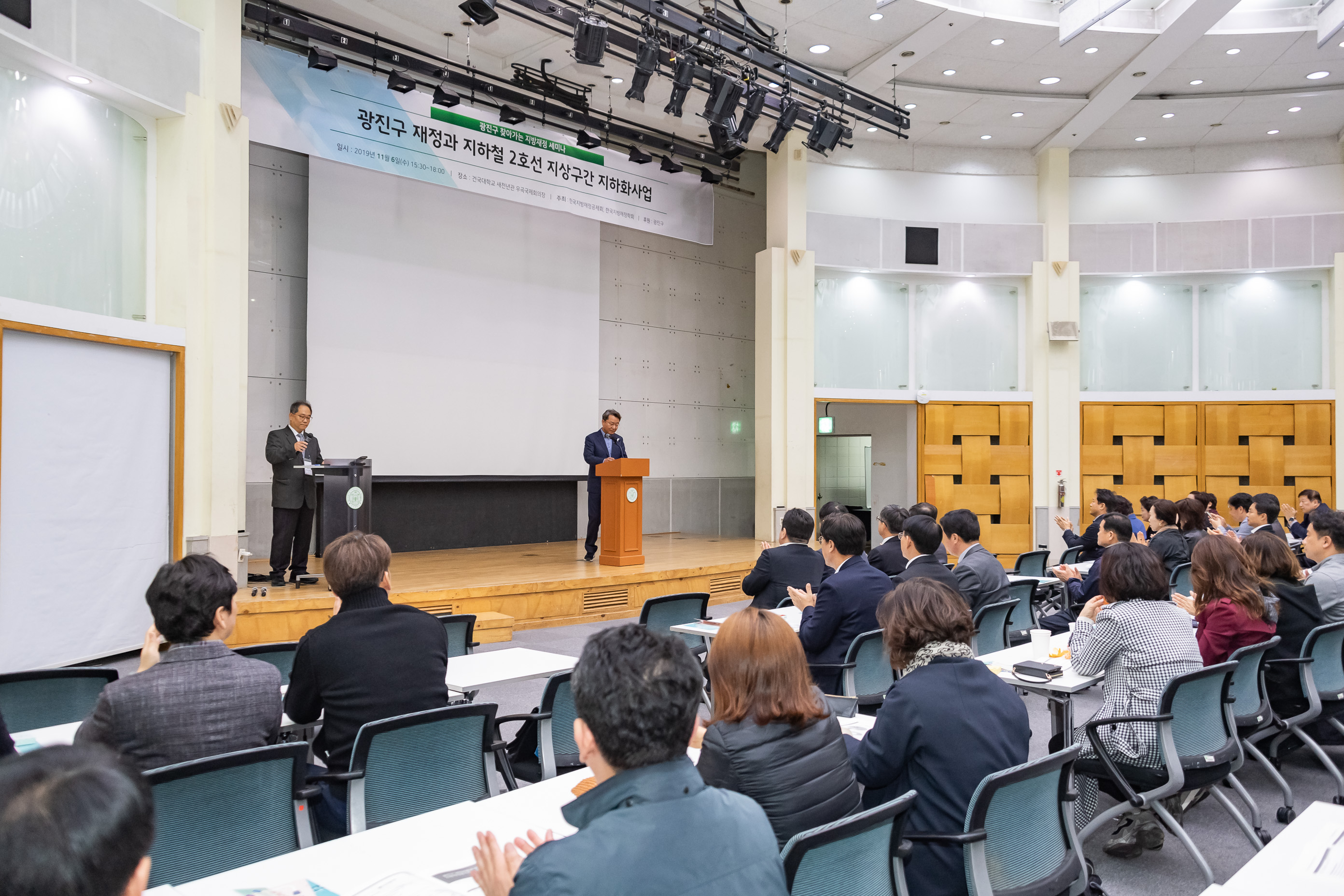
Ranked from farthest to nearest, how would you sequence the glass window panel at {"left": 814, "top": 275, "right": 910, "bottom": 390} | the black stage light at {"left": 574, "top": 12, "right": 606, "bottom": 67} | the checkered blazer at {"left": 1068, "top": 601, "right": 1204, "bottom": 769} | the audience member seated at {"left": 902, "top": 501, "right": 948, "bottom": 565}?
the glass window panel at {"left": 814, "top": 275, "right": 910, "bottom": 390}, the black stage light at {"left": 574, "top": 12, "right": 606, "bottom": 67}, the audience member seated at {"left": 902, "top": 501, "right": 948, "bottom": 565}, the checkered blazer at {"left": 1068, "top": 601, "right": 1204, "bottom": 769}

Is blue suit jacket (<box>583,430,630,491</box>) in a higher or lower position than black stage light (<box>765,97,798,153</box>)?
lower

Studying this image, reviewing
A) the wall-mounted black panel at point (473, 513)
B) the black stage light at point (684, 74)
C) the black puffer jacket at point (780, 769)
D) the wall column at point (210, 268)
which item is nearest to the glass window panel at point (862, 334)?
the wall-mounted black panel at point (473, 513)

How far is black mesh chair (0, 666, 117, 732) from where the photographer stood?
3.08 m

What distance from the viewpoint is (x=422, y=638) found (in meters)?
2.98

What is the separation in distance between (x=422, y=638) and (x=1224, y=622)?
335cm

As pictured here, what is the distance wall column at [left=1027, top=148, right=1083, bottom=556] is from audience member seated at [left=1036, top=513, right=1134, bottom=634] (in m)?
6.59

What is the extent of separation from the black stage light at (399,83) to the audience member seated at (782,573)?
19.5 ft

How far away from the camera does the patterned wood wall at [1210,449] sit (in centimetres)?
1249

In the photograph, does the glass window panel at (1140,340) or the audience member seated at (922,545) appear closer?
the audience member seated at (922,545)

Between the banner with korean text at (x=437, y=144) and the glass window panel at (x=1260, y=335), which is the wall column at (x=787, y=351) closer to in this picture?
the banner with korean text at (x=437, y=144)

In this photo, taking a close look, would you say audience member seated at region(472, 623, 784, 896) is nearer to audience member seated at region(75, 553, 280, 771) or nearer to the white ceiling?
audience member seated at region(75, 553, 280, 771)

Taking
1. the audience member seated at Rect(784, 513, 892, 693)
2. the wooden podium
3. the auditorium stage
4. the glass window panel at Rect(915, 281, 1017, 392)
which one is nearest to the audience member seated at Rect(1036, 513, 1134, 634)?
the audience member seated at Rect(784, 513, 892, 693)

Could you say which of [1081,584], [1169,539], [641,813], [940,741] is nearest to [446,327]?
[1081,584]

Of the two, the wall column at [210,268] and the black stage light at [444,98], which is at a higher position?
the black stage light at [444,98]
